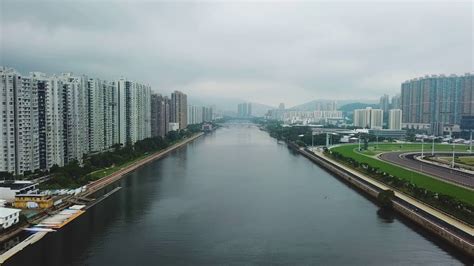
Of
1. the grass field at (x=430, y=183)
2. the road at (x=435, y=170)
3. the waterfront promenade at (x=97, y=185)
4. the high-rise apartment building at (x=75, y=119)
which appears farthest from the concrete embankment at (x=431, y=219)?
the high-rise apartment building at (x=75, y=119)

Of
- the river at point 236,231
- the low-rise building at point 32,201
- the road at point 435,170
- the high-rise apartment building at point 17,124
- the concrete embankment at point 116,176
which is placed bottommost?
the river at point 236,231

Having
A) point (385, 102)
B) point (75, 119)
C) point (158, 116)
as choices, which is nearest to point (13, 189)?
point (75, 119)

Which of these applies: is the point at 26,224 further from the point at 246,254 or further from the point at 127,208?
the point at 246,254

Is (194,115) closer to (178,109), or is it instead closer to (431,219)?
(178,109)

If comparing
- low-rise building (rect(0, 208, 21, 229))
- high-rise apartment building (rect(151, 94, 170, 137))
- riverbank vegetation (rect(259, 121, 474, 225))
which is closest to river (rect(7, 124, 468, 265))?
low-rise building (rect(0, 208, 21, 229))

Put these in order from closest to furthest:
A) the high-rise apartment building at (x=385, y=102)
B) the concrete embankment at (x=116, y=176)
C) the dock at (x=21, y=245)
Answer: the dock at (x=21, y=245), the concrete embankment at (x=116, y=176), the high-rise apartment building at (x=385, y=102)

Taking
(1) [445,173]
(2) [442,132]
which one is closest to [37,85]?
(1) [445,173]

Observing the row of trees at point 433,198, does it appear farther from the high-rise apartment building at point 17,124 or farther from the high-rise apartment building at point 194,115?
the high-rise apartment building at point 194,115
